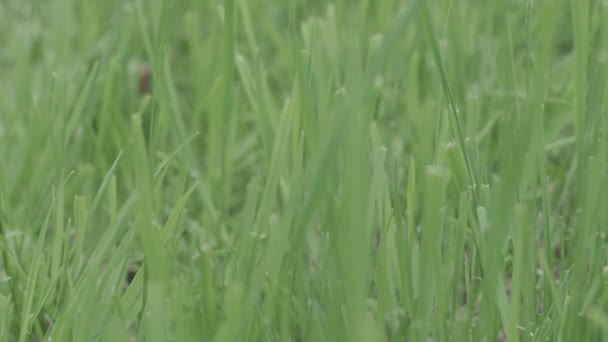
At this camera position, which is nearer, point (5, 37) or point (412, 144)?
point (412, 144)

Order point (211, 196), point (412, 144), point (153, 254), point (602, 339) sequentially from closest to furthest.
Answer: point (153, 254), point (602, 339), point (211, 196), point (412, 144)

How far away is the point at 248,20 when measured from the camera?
1299mm

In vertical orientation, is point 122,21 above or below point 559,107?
above

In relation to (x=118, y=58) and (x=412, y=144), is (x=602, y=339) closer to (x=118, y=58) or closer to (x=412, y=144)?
(x=412, y=144)

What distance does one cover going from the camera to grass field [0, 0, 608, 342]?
2.41ft

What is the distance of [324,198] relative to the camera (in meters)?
0.80

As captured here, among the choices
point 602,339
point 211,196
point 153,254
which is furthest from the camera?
point 211,196

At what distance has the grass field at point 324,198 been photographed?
0.73 metres

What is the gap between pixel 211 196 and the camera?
124 cm

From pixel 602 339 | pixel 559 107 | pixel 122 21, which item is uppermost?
pixel 122 21

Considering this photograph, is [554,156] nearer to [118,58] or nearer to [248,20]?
[248,20]

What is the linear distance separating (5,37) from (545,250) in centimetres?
142

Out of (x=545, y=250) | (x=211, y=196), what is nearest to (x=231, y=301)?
(x=545, y=250)

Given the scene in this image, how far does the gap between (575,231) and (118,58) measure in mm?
870
